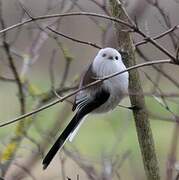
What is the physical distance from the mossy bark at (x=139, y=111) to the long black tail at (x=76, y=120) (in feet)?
0.33

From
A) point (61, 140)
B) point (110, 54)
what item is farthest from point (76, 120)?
point (110, 54)

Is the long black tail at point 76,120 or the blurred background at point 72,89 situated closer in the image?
the long black tail at point 76,120

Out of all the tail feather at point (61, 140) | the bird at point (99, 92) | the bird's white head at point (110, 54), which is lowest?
the tail feather at point (61, 140)

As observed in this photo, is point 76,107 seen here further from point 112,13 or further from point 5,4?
point 5,4

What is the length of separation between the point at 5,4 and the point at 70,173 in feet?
4.53

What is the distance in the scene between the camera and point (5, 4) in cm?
450

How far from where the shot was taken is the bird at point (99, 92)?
1.78 meters

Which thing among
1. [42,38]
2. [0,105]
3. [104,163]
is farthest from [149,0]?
[0,105]

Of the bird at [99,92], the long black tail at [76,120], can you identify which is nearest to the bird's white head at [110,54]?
the bird at [99,92]

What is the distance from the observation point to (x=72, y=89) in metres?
2.31

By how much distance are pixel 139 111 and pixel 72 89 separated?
51cm

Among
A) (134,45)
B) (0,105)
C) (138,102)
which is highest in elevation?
(0,105)

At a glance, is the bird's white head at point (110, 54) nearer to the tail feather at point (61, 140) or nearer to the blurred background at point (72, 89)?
the blurred background at point (72, 89)

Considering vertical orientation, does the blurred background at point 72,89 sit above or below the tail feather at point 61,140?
above
